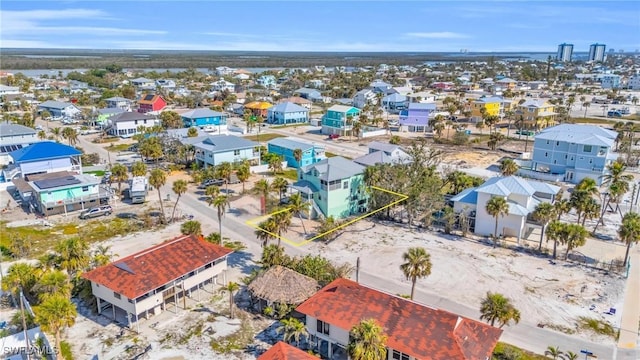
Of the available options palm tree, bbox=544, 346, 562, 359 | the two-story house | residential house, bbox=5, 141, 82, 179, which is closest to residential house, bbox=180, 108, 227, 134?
the two-story house

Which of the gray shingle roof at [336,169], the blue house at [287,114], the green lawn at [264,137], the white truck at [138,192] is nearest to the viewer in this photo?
the gray shingle roof at [336,169]

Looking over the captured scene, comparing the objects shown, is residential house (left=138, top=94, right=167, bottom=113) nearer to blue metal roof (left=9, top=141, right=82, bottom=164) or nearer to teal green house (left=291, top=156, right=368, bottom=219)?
blue metal roof (left=9, top=141, right=82, bottom=164)

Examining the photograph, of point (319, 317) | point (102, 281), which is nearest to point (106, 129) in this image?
point (102, 281)

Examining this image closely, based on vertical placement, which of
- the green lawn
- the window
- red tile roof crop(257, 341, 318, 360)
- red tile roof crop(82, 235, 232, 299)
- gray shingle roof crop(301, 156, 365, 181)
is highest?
gray shingle roof crop(301, 156, 365, 181)

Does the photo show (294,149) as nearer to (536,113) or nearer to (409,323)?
(409,323)

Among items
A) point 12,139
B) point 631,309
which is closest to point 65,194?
point 12,139

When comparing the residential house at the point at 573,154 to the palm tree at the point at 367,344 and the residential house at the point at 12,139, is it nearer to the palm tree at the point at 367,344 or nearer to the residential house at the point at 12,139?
the palm tree at the point at 367,344

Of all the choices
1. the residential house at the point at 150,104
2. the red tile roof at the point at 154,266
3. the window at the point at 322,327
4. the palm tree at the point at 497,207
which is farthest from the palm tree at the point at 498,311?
the residential house at the point at 150,104
